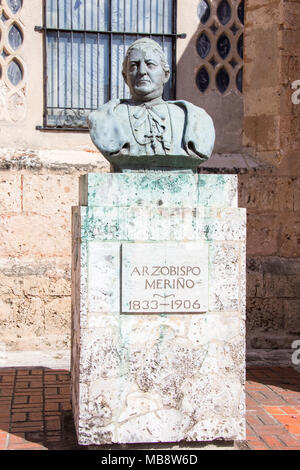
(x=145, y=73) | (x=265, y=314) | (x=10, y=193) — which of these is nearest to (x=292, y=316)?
(x=265, y=314)

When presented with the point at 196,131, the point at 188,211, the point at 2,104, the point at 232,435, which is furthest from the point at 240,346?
the point at 2,104

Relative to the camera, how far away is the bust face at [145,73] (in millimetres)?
3699

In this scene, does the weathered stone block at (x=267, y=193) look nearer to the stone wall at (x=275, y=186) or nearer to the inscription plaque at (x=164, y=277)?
the stone wall at (x=275, y=186)

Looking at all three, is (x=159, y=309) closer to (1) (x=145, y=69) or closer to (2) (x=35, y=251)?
(1) (x=145, y=69)

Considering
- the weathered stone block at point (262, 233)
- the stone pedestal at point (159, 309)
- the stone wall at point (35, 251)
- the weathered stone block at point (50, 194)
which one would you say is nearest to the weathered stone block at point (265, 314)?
the weathered stone block at point (262, 233)

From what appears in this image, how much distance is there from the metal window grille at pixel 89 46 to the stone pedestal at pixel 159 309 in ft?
10.0

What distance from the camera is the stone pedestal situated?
3443mm

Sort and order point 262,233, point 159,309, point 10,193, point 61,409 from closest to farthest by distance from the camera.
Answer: point 159,309, point 61,409, point 10,193, point 262,233

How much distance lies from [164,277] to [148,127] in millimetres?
841

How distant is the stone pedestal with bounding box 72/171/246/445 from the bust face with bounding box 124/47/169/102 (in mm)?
495

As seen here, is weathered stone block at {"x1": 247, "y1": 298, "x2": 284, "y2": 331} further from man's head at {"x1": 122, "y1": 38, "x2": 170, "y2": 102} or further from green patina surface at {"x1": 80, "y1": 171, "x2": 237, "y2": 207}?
man's head at {"x1": 122, "y1": 38, "x2": 170, "y2": 102}

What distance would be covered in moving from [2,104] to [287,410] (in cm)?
380

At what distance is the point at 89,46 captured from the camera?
6445 mm

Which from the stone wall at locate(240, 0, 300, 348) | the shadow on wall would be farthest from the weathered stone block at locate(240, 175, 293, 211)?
the shadow on wall
